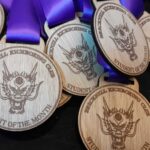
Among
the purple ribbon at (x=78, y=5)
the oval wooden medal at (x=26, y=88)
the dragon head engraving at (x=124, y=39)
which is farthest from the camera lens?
the purple ribbon at (x=78, y=5)

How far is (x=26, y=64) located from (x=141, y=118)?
12.2 inches

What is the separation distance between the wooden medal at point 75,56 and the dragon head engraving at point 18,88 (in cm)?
9

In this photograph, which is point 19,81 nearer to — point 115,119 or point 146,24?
point 115,119

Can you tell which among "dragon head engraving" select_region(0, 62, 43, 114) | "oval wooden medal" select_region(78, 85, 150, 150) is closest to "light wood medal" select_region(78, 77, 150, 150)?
"oval wooden medal" select_region(78, 85, 150, 150)

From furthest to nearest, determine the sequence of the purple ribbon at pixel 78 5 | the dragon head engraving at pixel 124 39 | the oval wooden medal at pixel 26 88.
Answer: the purple ribbon at pixel 78 5 < the dragon head engraving at pixel 124 39 < the oval wooden medal at pixel 26 88

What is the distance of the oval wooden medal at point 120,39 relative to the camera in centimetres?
91

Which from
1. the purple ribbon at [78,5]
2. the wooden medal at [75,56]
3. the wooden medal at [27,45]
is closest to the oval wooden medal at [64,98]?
the wooden medal at [75,56]

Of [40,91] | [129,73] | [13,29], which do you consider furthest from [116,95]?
[13,29]

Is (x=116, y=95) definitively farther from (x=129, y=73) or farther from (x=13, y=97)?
(x=13, y=97)

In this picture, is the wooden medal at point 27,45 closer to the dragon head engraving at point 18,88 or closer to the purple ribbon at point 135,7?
the dragon head engraving at point 18,88

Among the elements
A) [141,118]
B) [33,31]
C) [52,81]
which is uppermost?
[33,31]

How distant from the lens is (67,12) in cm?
103

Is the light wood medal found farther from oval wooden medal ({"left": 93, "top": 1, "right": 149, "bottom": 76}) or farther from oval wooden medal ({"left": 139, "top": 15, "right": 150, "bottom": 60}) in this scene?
oval wooden medal ({"left": 139, "top": 15, "right": 150, "bottom": 60})

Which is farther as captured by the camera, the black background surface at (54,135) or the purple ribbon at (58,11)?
the purple ribbon at (58,11)
